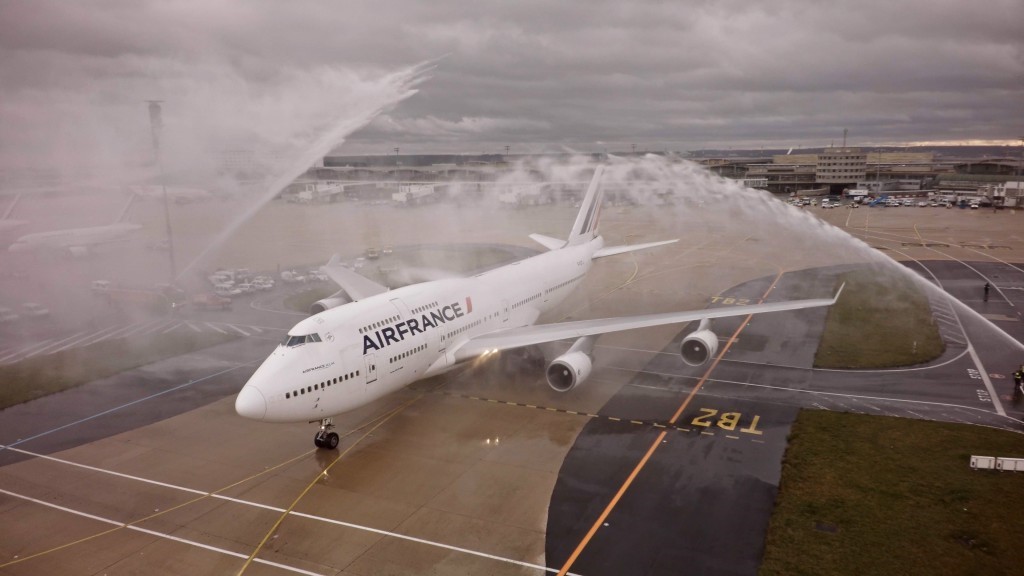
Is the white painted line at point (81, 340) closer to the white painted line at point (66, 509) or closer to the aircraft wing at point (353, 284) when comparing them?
the aircraft wing at point (353, 284)

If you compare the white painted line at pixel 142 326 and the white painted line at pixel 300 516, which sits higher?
the white painted line at pixel 142 326

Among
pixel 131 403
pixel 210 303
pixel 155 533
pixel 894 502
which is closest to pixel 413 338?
pixel 155 533

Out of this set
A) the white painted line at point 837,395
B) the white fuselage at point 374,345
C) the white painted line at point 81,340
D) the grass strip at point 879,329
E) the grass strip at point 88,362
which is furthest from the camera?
the white painted line at point 81,340

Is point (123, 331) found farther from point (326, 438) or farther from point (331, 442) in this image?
point (331, 442)

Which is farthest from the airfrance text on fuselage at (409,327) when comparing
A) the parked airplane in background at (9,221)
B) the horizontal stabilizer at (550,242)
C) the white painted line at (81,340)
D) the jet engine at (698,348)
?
the parked airplane in background at (9,221)

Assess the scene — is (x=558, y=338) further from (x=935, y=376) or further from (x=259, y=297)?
(x=259, y=297)

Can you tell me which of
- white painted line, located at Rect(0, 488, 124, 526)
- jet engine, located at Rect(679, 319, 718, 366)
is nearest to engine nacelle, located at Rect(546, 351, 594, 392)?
jet engine, located at Rect(679, 319, 718, 366)
